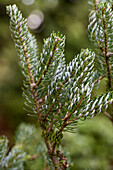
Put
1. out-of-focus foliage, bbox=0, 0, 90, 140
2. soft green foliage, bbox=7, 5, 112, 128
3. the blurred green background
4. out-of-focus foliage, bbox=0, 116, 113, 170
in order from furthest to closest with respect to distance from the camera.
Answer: out-of-focus foliage, bbox=0, 0, 90, 140
the blurred green background
out-of-focus foliage, bbox=0, 116, 113, 170
soft green foliage, bbox=7, 5, 112, 128

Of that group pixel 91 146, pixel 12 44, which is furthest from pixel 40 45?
pixel 91 146

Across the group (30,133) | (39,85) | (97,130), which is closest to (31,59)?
(39,85)

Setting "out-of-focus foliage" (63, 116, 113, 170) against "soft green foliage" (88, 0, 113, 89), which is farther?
"out-of-focus foliage" (63, 116, 113, 170)

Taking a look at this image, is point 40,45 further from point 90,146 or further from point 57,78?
point 57,78

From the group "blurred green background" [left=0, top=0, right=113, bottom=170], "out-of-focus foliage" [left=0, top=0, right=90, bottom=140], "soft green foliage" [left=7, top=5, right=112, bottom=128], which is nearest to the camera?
"soft green foliage" [left=7, top=5, right=112, bottom=128]

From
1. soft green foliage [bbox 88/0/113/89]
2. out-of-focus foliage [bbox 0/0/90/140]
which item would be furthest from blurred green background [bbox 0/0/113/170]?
soft green foliage [bbox 88/0/113/89]

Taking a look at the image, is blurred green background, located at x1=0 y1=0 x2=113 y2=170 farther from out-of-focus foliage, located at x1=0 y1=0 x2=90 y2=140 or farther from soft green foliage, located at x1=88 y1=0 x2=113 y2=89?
soft green foliage, located at x1=88 y1=0 x2=113 y2=89

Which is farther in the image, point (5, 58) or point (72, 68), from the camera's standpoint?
point (5, 58)

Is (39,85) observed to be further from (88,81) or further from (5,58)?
(5,58)

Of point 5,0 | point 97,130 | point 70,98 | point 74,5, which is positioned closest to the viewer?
point 70,98

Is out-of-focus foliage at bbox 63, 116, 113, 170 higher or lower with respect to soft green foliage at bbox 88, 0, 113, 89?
lower

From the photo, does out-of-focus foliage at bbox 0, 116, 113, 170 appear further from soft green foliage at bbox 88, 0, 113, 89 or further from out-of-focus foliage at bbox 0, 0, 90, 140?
out-of-focus foliage at bbox 0, 0, 90, 140
